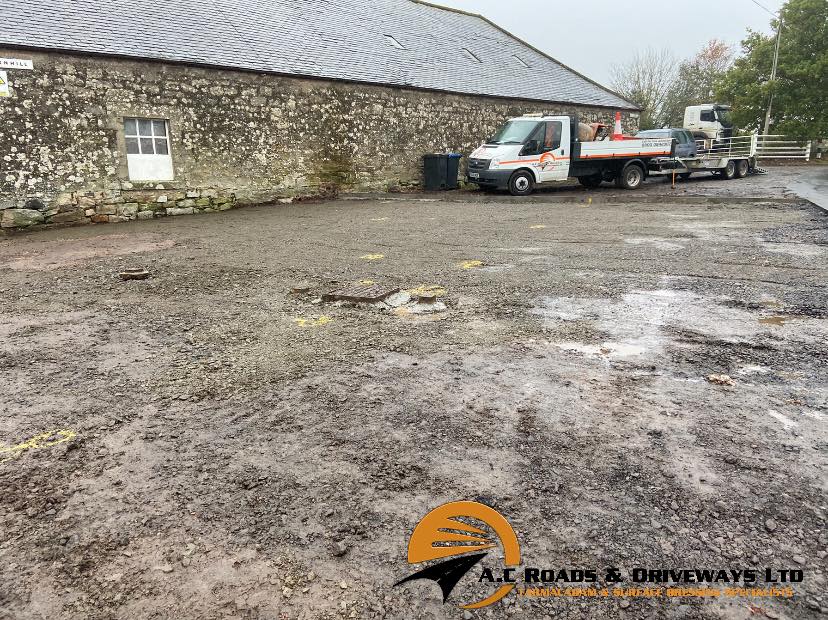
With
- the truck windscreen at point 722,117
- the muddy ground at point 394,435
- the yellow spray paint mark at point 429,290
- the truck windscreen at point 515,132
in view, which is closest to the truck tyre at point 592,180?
the truck windscreen at point 515,132

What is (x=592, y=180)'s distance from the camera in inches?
744

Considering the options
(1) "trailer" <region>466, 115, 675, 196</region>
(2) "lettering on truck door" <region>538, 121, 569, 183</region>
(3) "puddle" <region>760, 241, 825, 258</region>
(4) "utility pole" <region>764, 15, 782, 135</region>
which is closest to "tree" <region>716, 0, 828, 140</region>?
(4) "utility pole" <region>764, 15, 782, 135</region>

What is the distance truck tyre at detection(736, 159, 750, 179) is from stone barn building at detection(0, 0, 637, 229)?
6761mm

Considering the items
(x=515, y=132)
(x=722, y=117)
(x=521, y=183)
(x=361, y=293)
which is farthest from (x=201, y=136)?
(x=722, y=117)

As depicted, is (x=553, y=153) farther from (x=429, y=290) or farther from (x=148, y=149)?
(x=429, y=290)

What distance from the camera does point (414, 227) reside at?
10492mm

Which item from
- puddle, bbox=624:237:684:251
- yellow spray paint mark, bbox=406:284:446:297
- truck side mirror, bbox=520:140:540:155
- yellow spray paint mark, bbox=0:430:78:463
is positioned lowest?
yellow spray paint mark, bbox=0:430:78:463

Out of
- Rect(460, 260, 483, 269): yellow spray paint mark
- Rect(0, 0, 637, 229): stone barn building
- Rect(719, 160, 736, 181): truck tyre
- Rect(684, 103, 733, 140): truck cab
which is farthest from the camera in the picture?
Rect(684, 103, 733, 140): truck cab

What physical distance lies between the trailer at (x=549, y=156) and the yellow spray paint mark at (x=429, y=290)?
11.3 metres

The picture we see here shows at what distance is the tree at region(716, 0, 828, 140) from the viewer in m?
30.8

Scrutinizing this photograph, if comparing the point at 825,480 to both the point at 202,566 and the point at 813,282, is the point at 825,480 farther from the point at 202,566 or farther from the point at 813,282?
the point at 813,282

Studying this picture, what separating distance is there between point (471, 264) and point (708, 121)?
28055 millimetres

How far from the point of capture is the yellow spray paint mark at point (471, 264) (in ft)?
22.8

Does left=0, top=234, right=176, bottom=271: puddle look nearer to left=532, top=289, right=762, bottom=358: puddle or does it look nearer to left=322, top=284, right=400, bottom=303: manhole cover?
left=322, top=284, right=400, bottom=303: manhole cover
